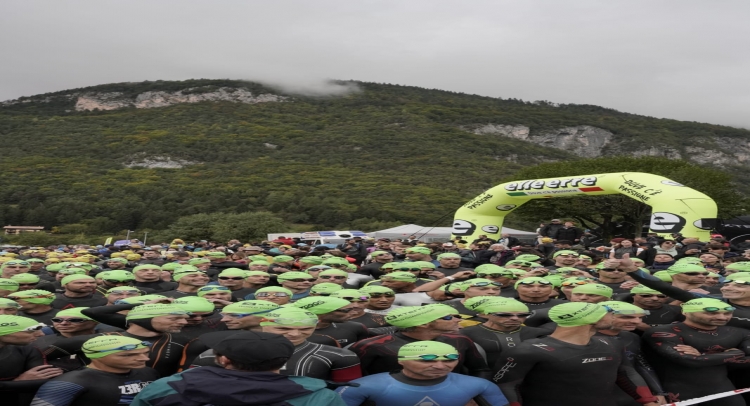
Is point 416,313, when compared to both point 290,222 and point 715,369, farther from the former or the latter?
point 290,222

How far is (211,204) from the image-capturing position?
5625 cm

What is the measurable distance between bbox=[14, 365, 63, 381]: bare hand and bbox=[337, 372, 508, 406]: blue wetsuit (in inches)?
72.7

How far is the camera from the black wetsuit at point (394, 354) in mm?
4180

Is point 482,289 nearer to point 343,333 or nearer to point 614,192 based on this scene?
point 343,333

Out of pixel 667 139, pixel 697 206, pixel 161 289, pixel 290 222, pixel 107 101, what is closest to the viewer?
pixel 161 289

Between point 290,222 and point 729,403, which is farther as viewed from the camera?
point 290,222

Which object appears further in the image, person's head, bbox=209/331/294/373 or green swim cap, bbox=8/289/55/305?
green swim cap, bbox=8/289/55/305

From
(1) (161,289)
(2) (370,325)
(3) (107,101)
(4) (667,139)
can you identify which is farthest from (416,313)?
(3) (107,101)

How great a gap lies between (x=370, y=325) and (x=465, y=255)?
6.69 m

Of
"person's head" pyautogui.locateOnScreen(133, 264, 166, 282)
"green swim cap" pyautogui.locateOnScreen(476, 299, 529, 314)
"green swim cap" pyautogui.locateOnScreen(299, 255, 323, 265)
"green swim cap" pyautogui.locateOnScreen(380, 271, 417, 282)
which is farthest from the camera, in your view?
"green swim cap" pyautogui.locateOnScreen(299, 255, 323, 265)

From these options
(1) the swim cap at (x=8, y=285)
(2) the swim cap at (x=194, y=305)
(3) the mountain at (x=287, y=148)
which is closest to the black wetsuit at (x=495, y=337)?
(2) the swim cap at (x=194, y=305)

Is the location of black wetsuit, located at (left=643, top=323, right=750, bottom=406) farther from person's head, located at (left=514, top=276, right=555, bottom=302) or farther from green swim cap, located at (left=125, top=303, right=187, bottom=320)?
green swim cap, located at (left=125, top=303, right=187, bottom=320)

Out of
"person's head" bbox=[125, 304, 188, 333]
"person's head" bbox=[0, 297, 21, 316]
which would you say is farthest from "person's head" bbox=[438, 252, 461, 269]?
"person's head" bbox=[0, 297, 21, 316]

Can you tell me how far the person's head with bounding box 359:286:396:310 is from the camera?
19.8ft
